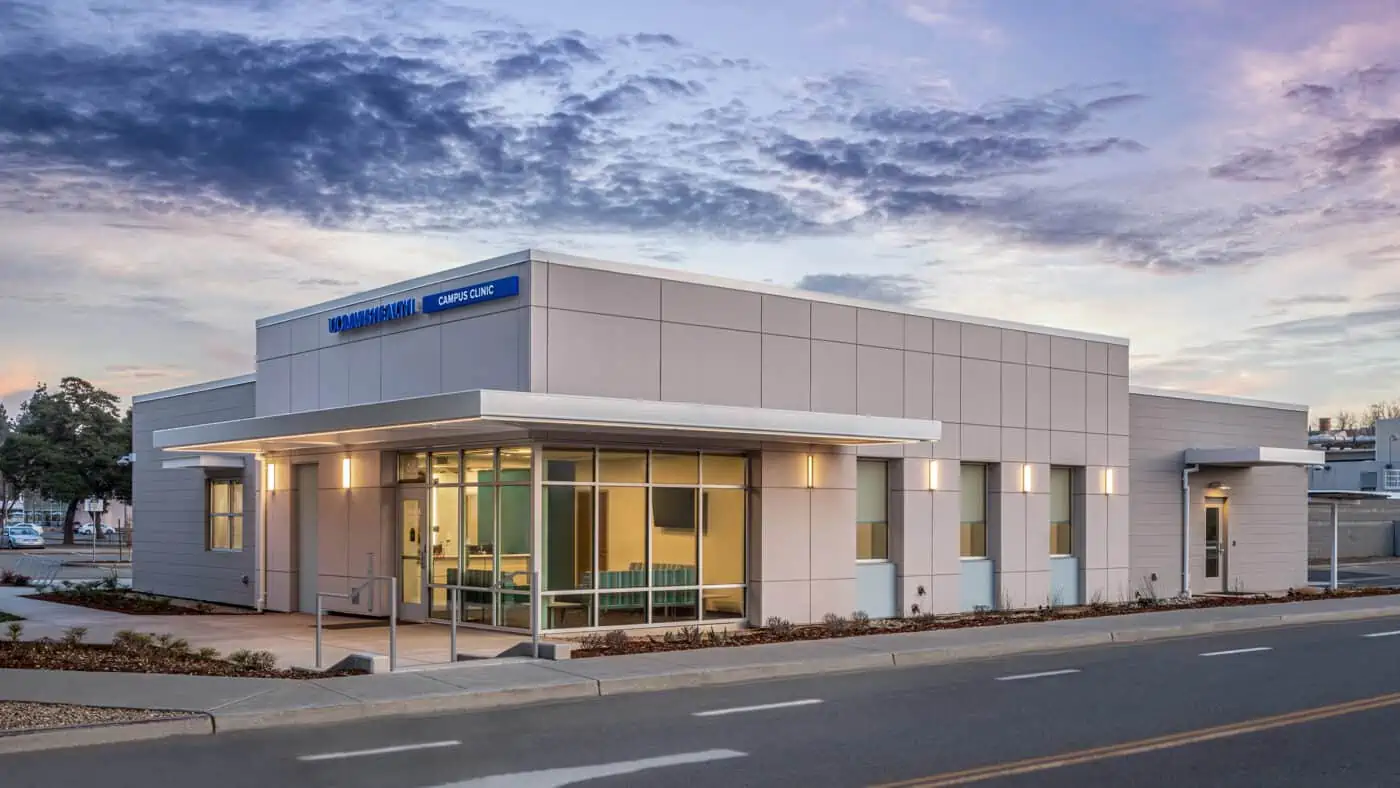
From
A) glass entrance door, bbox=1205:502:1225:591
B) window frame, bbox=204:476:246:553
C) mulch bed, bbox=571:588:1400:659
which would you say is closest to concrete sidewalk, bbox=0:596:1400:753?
mulch bed, bbox=571:588:1400:659

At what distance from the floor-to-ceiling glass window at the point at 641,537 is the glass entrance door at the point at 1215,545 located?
56.6 feet

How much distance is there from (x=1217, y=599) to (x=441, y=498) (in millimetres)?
17564

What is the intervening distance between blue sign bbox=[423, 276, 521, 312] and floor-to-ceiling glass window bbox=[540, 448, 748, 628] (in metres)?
2.47

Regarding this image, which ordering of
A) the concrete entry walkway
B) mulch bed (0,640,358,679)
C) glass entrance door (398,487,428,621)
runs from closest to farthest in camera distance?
mulch bed (0,640,358,679)
the concrete entry walkway
glass entrance door (398,487,428,621)

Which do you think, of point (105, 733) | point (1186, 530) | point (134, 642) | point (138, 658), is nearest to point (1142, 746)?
point (105, 733)

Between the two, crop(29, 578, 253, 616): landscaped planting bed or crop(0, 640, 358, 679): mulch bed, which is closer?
crop(0, 640, 358, 679): mulch bed

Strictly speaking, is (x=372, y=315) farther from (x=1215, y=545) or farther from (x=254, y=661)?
(x=1215, y=545)

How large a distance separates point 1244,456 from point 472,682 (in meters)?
24.0

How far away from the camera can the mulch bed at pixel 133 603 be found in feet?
85.9

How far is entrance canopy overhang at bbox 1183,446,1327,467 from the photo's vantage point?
32.8m

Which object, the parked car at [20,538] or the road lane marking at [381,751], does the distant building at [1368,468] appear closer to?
the parked car at [20,538]

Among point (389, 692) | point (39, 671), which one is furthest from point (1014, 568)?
point (39, 671)

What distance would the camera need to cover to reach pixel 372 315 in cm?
2284

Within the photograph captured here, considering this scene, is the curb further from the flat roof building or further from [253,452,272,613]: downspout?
[253,452,272,613]: downspout
